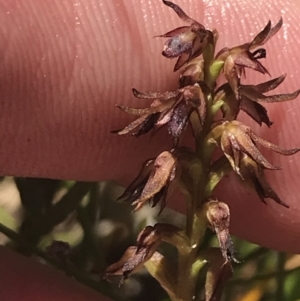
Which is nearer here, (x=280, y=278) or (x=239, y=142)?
(x=239, y=142)

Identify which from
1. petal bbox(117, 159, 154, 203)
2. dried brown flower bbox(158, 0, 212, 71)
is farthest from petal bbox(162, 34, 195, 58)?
petal bbox(117, 159, 154, 203)

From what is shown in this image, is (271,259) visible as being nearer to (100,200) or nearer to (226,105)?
(100,200)

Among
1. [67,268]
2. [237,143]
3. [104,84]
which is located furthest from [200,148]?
[67,268]

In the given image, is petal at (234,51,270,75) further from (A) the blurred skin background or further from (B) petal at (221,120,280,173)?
(A) the blurred skin background

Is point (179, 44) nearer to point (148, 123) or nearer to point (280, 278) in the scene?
point (148, 123)

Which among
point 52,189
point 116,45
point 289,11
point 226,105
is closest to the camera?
point 226,105

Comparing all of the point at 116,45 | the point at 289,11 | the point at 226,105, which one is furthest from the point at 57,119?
the point at 289,11
